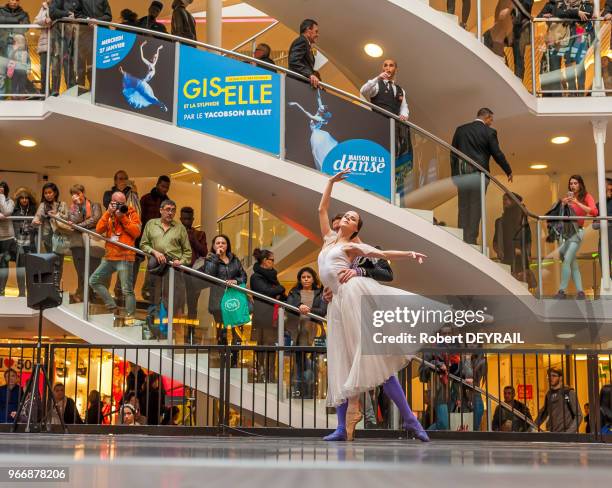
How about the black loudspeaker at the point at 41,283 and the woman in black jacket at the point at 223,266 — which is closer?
the black loudspeaker at the point at 41,283


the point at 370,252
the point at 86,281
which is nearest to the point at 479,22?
the point at 86,281

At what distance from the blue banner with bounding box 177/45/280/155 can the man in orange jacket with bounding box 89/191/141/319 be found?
137 cm

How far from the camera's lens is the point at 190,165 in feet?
45.9

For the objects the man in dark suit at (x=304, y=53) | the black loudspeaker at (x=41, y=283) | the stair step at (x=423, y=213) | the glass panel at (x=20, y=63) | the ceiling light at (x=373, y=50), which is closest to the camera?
the black loudspeaker at (x=41, y=283)

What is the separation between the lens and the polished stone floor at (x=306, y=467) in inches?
159

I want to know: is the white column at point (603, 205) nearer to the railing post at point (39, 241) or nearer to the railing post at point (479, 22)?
the railing post at point (479, 22)

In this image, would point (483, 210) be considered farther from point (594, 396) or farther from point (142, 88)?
point (142, 88)

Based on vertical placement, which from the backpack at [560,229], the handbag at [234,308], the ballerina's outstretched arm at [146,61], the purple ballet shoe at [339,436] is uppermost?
the ballerina's outstretched arm at [146,61]

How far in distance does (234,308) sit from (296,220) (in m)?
3.45

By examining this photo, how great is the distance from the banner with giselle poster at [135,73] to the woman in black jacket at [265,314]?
2.45 meters

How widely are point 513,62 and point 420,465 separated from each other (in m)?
11.5

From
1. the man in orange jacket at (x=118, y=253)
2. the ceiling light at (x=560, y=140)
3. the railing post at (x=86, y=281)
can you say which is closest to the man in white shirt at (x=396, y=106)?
the man in orange jacket at (x=118, y=253)

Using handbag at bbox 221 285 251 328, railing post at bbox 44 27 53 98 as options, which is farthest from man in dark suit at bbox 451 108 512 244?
railing post at bbox 44 27 53 98

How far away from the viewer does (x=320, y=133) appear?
12.9 meters
